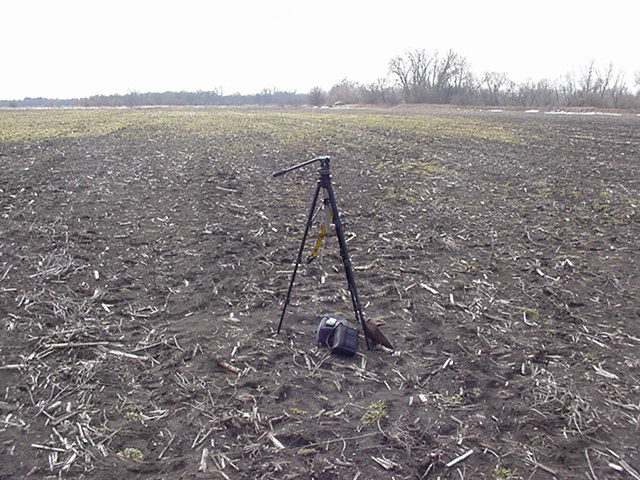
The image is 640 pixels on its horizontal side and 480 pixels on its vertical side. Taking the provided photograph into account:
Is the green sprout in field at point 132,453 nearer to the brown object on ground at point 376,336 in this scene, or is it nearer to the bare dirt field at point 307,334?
the bare dirt field at point 307,334

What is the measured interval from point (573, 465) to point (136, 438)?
3.10 m

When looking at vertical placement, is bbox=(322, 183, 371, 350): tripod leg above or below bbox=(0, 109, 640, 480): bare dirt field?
above

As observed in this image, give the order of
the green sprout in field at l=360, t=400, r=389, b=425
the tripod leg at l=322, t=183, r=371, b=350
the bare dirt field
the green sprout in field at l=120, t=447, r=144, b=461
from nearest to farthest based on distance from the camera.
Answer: the green sprout in field at l=120, t=447, r=144, b=461
the bare dirt field
the green sprout in field at l=360, t=400, r=389, b=425
the tripod leg at l=322, t=183, r=371, b=350

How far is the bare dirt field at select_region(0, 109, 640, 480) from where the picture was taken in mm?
3494

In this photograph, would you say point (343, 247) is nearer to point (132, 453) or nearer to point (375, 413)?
point (375, 413)

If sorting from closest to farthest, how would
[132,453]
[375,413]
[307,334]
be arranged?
[132,453], [375,413], [307,334]

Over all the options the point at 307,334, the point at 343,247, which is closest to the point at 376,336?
the point at 307,334

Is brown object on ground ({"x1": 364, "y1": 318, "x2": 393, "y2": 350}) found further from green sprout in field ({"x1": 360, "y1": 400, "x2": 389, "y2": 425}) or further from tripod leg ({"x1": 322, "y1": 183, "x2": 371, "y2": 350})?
green sprout in field ({"x1": 360, "y1": 400, "x2": 389, "y2": 425})

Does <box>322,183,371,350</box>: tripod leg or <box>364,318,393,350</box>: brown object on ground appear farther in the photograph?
<box>364,318,393,350</box>: brown object on ground

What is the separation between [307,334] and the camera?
5.05m

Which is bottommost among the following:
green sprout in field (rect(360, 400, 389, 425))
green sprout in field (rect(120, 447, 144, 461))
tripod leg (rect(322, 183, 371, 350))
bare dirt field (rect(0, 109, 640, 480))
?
green sprout in field (rect(360, 400, 389, 425))

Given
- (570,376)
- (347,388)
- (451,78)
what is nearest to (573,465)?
(570,376)

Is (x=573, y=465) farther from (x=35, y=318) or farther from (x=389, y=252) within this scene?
(x=35, y=318)

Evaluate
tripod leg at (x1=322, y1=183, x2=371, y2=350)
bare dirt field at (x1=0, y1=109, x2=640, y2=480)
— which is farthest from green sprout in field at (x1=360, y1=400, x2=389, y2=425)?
tripod leg at (x1=322, y1=183, x2=371, y2=350)
